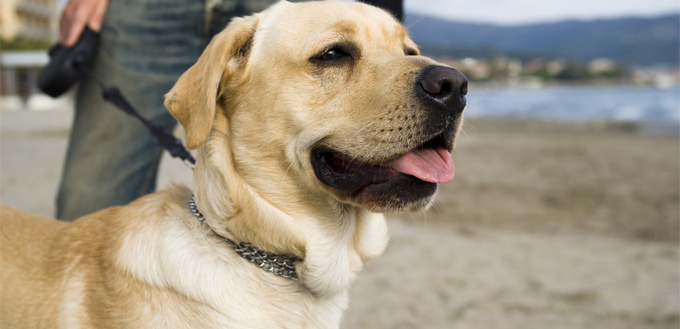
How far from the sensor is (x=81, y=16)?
304cm

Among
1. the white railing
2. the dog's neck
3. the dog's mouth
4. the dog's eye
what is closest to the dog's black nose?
the dog's mouth

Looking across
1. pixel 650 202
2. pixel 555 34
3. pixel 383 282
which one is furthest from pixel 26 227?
pixel 555 34

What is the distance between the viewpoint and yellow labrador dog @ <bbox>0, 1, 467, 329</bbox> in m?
1.99

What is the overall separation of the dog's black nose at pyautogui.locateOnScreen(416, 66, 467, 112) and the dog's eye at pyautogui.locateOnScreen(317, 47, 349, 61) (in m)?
0.42

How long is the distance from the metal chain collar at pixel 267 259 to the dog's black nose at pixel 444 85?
808mm

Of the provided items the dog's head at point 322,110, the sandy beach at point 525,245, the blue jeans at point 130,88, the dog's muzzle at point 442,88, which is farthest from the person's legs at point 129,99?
the dog's muzzle at point 442,88

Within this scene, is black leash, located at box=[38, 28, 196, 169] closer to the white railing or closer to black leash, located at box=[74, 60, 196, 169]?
black leash, located at box=[74, 60, 196, 169]

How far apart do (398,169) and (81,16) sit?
6.79ft

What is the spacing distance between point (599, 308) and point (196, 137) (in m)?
3.67

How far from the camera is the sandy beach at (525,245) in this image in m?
4.25

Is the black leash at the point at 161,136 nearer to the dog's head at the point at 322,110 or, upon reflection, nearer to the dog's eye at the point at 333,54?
the dog's head at the point at 322,110

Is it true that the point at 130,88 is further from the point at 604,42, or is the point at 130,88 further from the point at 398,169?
the point at 604,42

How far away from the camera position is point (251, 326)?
77.6 inches

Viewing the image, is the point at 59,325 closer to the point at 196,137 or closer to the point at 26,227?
the point at 26,227
